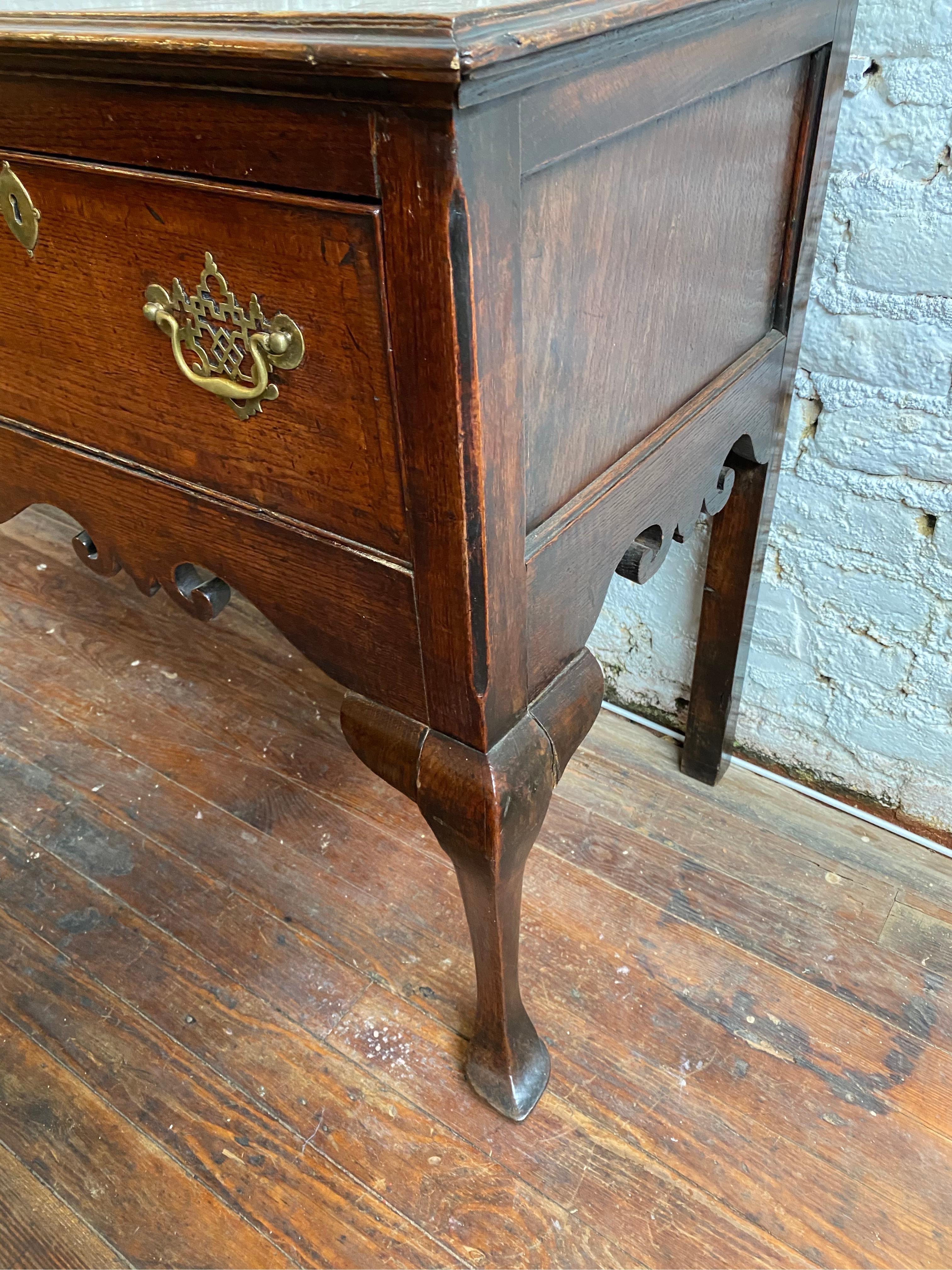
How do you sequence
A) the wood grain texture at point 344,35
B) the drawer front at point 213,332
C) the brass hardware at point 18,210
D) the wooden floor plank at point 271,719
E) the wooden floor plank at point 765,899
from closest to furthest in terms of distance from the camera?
the wood grain texture at point 344,35 → the drawer front at point 213,332 → the brass hardware at point 18,210 → the wooden floor plank at point 765,899 → the wooden floor plank at point 271,719

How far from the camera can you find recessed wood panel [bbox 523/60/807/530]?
0.54 metres

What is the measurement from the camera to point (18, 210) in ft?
2.13

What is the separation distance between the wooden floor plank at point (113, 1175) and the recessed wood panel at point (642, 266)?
724 mm

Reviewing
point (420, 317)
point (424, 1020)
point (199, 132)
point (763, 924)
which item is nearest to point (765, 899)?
point (763, 924)

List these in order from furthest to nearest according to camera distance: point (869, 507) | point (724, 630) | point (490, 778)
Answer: point (724, 630), point (869, 507), point (490, 778)

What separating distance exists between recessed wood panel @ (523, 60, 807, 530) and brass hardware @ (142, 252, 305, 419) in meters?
0.15

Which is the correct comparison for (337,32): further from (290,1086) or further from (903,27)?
(290,1086)

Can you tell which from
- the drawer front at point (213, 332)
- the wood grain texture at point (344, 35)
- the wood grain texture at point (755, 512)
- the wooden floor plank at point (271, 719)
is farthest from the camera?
the wooden floor plank at point (271, 719)

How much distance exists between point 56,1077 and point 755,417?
1.00 meters

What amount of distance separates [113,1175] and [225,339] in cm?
80

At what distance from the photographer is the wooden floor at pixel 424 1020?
2.81 ft

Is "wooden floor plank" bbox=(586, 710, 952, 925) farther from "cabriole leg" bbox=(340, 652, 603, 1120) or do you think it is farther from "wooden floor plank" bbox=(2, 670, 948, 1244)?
"cabriole leg" bbox=(340, 652, 603, 1120)

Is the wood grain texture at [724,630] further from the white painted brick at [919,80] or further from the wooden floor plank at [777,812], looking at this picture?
the white painted brick at [919,80]

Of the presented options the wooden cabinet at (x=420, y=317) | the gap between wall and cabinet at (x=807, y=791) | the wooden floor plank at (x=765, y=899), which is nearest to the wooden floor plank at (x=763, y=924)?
the wooden floor plank at (x=765, y=899)
